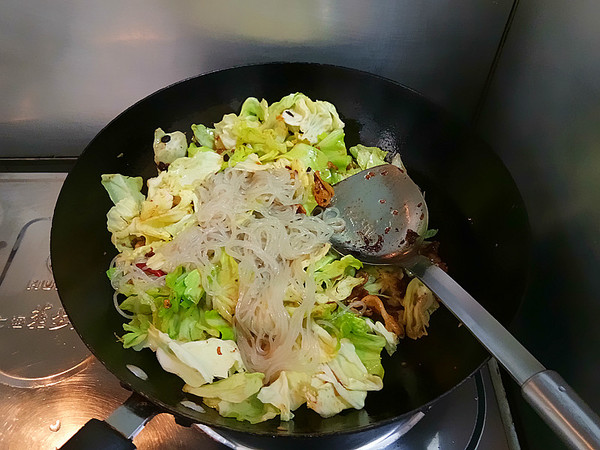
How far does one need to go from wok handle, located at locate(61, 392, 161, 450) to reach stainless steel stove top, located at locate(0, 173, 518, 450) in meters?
0.22

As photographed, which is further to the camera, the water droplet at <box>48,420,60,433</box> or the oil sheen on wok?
the water droplet at <box>48,420,60,433</box>

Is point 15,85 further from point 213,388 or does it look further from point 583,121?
point 583,121

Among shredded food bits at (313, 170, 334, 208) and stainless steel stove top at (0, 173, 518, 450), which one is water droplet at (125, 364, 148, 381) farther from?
shredded food bits at (313, 170, 334, 208)

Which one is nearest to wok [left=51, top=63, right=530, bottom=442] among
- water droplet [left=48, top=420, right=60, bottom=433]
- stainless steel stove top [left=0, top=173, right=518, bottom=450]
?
stainless steel stove top [left=0, top=173, right=518, bottom=450]

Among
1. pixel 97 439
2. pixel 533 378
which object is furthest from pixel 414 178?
pixel 97 439

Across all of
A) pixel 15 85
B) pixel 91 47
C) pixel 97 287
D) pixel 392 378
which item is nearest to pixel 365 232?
pixel 392 378

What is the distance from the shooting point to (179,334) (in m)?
1.16

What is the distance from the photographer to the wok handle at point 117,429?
0.89 meters

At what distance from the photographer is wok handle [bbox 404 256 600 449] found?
2.38ft

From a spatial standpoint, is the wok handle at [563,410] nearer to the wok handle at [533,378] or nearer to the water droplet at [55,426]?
the wok handle at [533,378]

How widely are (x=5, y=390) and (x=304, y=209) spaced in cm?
87

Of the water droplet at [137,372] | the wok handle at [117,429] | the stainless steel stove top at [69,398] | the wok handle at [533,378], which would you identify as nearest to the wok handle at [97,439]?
the wok handle at [117,429]

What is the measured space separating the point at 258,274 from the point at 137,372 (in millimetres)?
348

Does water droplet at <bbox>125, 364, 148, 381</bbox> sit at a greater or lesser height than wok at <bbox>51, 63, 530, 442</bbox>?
lesser
